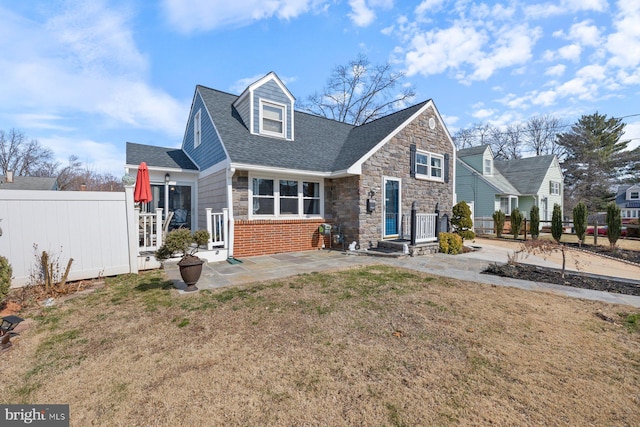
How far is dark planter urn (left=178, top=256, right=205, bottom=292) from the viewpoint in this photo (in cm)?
502

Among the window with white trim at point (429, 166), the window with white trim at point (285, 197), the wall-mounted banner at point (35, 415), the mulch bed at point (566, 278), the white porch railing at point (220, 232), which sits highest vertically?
the window with white trim at point (429, 166)

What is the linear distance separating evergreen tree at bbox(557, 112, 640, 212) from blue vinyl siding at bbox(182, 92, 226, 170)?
117 feet

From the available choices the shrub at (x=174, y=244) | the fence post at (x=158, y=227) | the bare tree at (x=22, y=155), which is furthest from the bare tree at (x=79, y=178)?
the shrub at (x=174, y=244)

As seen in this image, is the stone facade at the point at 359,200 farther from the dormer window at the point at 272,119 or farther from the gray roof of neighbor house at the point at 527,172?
the gray roof of neighbor house at the point at 527,172

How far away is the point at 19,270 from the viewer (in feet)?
16.8

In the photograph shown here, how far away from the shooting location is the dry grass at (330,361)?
2080mm

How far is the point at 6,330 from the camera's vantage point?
3281mm

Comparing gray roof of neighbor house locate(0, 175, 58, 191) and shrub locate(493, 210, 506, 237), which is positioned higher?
gray roof of neighbor house locate(0, 175, 58, 191)

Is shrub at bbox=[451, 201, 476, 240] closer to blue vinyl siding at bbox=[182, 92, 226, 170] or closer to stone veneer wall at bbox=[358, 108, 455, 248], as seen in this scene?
stone veneer wall at bbox=[358, 108, 455, 248]

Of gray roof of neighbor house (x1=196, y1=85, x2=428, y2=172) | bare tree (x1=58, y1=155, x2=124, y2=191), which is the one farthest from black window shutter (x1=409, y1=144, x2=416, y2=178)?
bare tree (x1=58, y1=155, x2=124, y2=191)

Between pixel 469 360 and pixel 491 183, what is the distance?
21.2 metres

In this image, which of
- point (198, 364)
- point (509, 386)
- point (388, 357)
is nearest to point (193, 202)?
point (198, 364)

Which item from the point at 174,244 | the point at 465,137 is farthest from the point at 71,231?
the point at 465,137

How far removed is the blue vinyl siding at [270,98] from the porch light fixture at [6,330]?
807cm
